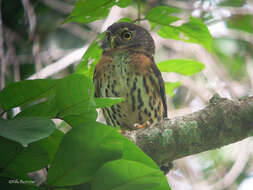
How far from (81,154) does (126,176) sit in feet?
0.50

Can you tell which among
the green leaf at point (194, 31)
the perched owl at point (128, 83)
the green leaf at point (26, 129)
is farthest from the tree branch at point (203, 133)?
the perched owl at point (128, 83)

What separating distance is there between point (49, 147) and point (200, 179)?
377 centimetres

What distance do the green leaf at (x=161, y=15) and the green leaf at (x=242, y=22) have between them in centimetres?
311

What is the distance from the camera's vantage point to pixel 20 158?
1.11 metres

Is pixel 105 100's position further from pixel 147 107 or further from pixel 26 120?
pixel 147 107

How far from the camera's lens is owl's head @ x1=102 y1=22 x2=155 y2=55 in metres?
3.50

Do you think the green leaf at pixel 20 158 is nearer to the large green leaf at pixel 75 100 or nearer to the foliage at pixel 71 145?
the foliage at pixel 71 145

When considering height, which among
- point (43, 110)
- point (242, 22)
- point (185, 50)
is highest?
point (43, 110)

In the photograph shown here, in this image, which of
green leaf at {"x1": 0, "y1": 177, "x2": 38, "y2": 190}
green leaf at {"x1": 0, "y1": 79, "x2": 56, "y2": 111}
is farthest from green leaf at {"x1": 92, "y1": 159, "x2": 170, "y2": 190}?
green leaf at {"x1": 0, "y1": 79, "x2": 56, "y2": 111}

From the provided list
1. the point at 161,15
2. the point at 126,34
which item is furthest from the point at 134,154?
the point at 126,34

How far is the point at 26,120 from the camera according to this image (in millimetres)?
1068

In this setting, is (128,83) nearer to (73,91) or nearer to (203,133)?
(203,133)

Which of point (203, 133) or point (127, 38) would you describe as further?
point (127, 38)

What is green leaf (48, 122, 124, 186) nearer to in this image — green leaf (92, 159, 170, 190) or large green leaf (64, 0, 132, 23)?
green leaf (92, 159, 170, 190)
